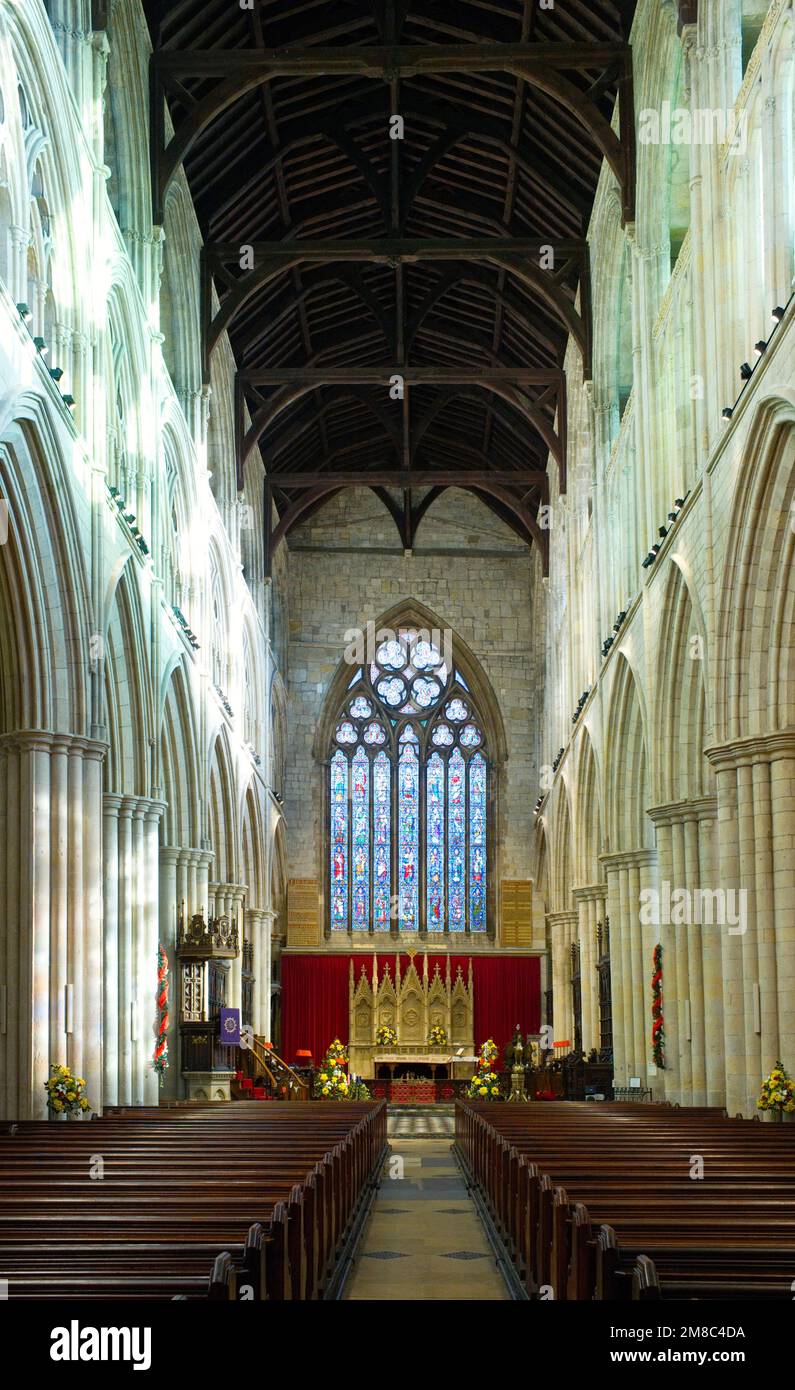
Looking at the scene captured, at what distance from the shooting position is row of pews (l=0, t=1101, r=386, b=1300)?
5.01 meters

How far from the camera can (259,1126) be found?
41.6ft

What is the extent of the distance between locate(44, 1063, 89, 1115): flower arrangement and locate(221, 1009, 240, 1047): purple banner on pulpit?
25.5 feet

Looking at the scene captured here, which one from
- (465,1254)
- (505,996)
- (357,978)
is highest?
(357,978)

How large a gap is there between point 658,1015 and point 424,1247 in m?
8.12

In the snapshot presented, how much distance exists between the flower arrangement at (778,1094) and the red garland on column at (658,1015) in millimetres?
5934

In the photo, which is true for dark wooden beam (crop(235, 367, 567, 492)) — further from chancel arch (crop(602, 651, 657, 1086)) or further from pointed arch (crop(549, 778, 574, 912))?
chancel arch (crop(602, 651, 657, 1086))

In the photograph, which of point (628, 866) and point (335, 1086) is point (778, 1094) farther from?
point (335, 1086)

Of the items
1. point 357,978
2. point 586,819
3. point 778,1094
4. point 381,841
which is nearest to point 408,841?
point 381,841

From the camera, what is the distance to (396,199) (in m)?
23.4

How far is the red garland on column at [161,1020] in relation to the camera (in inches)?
741

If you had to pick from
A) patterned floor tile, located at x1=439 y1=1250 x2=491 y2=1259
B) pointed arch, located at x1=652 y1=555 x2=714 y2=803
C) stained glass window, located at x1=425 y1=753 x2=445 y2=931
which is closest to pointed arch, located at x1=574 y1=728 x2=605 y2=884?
pointed arch, located at x1=652 y1=555 x2=714 y2=803

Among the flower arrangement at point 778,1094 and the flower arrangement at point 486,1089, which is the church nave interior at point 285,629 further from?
the flower arrangement at point 486,1089

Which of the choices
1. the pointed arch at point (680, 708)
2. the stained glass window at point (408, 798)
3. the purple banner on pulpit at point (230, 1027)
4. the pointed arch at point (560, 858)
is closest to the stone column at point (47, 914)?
the pointed arch at point (680, 708)

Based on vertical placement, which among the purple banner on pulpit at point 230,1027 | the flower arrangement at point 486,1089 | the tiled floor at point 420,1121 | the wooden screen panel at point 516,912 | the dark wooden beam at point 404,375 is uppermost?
the dark wooden beam at point 404,375
